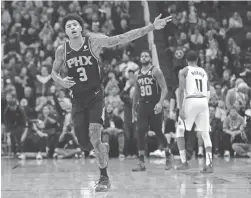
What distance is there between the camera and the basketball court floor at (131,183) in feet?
18.7

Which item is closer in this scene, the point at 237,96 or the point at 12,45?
the point at 237,96

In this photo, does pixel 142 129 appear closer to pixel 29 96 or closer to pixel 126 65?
pixel 29 96

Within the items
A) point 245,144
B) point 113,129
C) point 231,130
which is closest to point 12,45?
point 113,129

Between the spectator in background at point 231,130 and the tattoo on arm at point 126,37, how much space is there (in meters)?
6.62

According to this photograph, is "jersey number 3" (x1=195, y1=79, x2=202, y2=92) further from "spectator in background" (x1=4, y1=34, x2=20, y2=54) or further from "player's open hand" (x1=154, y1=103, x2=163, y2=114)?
"spectator in background" (x1=4, y1=34, x2=20, y2=54)

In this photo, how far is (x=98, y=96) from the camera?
627cm

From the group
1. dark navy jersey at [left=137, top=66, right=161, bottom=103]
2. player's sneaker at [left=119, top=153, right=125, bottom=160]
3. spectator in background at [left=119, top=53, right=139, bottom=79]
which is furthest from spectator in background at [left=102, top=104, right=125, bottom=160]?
dark navy jersey at [left=137, top=66, right=161, bottom=103]

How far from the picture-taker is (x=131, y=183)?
677cm

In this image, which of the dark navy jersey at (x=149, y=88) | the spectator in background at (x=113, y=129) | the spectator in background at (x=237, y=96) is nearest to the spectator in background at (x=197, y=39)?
the spectator in background at (x=237, y=96)

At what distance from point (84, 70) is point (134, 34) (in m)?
0.74

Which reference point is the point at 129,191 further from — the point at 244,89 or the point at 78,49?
the point at 244,89

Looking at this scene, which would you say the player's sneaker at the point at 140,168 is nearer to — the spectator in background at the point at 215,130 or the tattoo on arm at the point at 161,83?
the tattoo on arm at the point at 161,83

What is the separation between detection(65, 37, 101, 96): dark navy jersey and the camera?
20.3 ft

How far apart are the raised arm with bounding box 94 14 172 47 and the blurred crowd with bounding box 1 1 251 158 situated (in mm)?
6160
